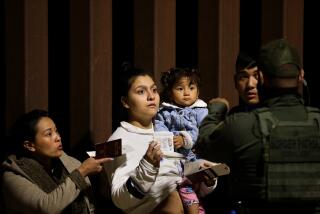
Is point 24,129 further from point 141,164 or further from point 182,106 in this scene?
point 182,106

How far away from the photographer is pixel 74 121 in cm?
→ 454

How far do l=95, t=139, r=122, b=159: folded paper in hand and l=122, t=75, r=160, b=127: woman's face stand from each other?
0.98ft

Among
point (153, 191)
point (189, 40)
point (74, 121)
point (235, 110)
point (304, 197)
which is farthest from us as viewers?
point (189, 40)

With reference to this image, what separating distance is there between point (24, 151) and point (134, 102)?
677 mm

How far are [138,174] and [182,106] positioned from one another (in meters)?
0.77

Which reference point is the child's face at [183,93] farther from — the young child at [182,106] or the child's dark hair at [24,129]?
the child's dark hair at [24,129]

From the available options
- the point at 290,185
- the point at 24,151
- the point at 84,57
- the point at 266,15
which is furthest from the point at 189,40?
the point at 290,185

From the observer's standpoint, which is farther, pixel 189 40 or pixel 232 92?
pixel 189 40

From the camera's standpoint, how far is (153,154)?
370 centimetres

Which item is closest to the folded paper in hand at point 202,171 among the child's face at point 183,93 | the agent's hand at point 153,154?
the agent's hand at point 153,154

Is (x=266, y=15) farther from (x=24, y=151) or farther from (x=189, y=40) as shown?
(x=24, y=151)

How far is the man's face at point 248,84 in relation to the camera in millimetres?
4102

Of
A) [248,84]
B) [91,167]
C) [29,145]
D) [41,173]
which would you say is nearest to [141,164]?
[91,167]

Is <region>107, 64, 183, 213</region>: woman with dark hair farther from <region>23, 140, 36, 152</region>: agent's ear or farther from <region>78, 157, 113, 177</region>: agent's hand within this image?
<region>23, 140, 36, 152</region>: agent's ear
